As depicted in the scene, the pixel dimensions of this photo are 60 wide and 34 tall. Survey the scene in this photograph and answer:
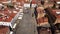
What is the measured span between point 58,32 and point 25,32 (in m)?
0.93

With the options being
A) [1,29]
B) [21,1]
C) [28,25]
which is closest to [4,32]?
[1,29]

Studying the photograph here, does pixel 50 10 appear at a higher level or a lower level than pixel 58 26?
higher

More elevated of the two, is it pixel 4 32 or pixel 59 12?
pixel 59 12

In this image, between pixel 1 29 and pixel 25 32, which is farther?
pixel 25 32

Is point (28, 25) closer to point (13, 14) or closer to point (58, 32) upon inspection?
point (13, 14)

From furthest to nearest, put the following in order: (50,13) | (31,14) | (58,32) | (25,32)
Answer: (31,14), (25,32), (50,13), (58,32)

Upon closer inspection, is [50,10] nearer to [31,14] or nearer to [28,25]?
[28,25]

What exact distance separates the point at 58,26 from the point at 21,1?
Result: 170 cm

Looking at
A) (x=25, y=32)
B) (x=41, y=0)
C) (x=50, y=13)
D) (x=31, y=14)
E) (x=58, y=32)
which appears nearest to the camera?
(x=58, y=32)

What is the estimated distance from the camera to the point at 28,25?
138 inches

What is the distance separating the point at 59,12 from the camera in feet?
9.15

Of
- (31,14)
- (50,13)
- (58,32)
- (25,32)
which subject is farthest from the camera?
(31,14)

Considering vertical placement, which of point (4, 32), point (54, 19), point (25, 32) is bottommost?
point (25, 32)

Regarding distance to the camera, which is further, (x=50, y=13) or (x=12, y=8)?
(x=12, y=8)
